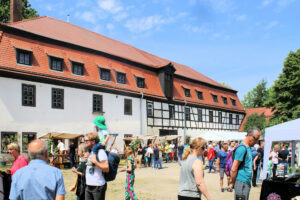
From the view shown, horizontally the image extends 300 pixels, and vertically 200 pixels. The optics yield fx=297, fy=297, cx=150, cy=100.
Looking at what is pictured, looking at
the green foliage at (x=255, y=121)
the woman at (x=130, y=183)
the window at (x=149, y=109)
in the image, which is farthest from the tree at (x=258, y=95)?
the woman at (x=130, y=183)

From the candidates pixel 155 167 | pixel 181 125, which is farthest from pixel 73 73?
pixel 181 125

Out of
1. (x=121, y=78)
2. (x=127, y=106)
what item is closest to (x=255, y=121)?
(x=127, y=106)

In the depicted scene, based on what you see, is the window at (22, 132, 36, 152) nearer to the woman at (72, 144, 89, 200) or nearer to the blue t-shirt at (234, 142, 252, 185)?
the woman at (72, 144, 89, 200)

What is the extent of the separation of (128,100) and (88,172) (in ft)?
71.7

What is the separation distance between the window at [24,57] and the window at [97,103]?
18.9ft

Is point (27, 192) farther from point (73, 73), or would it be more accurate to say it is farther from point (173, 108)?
point (173, 108)

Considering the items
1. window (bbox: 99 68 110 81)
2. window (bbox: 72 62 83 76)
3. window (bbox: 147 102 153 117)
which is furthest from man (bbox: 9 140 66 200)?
window (bbox: 147 102 153 117)

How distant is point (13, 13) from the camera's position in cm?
2414

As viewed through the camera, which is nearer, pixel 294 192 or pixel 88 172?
pixel 88 172

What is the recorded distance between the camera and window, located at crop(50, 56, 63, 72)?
2136 centimetres

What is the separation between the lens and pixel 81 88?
2270cm

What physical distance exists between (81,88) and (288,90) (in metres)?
21.3

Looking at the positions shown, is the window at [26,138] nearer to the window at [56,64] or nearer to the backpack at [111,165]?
the window at [56,64]

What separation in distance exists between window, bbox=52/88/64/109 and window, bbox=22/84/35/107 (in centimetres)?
154
